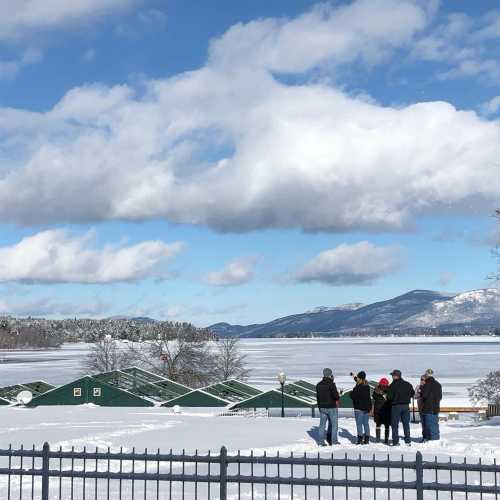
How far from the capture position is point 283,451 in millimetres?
16609

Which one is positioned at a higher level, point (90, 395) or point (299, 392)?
point (90, 395)

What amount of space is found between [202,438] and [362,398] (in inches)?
157

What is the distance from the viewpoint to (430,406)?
1758cm

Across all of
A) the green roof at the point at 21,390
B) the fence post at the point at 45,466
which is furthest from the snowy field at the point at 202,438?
the green roof at the point at 21,390

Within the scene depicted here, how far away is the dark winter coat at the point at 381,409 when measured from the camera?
17953 millimetres

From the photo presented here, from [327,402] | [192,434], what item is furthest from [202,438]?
[327,402]

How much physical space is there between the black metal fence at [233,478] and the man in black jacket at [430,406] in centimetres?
245

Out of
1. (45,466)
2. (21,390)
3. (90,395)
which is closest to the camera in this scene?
(45,466)

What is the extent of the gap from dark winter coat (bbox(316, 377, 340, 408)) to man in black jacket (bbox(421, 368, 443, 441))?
2110 mm

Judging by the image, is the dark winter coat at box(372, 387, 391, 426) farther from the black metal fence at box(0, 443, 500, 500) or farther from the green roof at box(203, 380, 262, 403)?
the green roof at box(203, 380, 262, 403)

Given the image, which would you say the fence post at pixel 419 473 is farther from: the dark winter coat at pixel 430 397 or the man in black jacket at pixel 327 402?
the dark winter coat at pixel 430 397

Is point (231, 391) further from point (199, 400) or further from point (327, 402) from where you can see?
point (327, 402)

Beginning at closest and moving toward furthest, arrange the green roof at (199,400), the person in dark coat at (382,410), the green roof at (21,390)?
the person in dark coat at (382,410)
the green roof at (199,400)
the green roof at (21,390)

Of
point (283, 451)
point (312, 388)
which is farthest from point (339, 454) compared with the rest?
point (312, 388)
